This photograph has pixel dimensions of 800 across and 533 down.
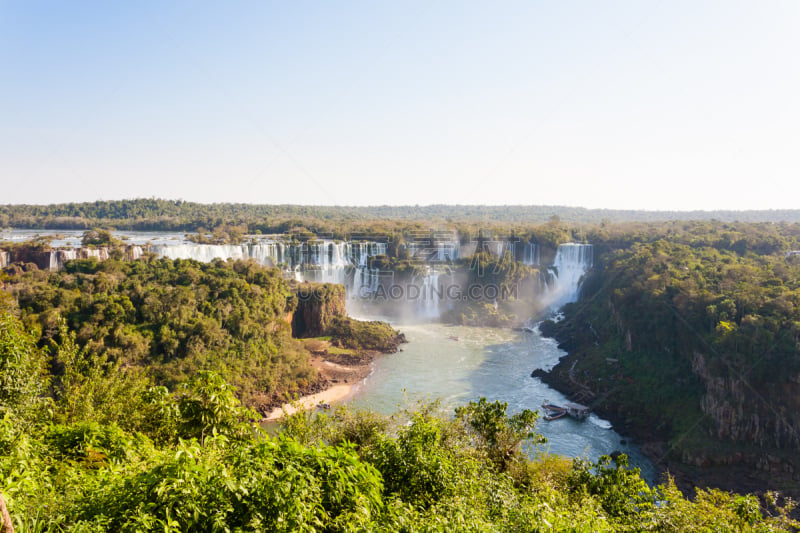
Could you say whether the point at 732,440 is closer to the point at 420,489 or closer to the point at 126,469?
the point at 420,489

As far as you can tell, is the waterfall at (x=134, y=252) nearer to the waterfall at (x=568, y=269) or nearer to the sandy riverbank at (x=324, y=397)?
the sandy riverbank at (x=324, y=397)

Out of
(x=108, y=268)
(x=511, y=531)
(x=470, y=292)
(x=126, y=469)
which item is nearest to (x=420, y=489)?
(x=511, y=531)

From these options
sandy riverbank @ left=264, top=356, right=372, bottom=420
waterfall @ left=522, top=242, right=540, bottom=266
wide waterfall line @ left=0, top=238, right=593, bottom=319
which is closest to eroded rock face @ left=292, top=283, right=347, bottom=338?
sandy riverbank @ left=264, top=356, right=372, bottom=420

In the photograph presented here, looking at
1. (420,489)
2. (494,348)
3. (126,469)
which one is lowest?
(494,348)

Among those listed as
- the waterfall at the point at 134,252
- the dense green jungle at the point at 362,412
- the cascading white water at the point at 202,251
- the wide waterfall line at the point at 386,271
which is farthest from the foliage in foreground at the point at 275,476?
the wide waterfall line at the point at 386,271

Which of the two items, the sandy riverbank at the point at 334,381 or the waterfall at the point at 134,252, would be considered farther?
the waterfall at the point at 134,252

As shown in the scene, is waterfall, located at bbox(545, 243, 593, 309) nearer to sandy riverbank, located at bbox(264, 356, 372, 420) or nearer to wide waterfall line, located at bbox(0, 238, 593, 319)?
wide waterfall line, located at bbox(0, 238, 593, 319)

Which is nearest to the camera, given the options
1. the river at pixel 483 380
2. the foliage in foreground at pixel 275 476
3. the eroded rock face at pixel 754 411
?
the foliage in foreground at pixel 275 476
